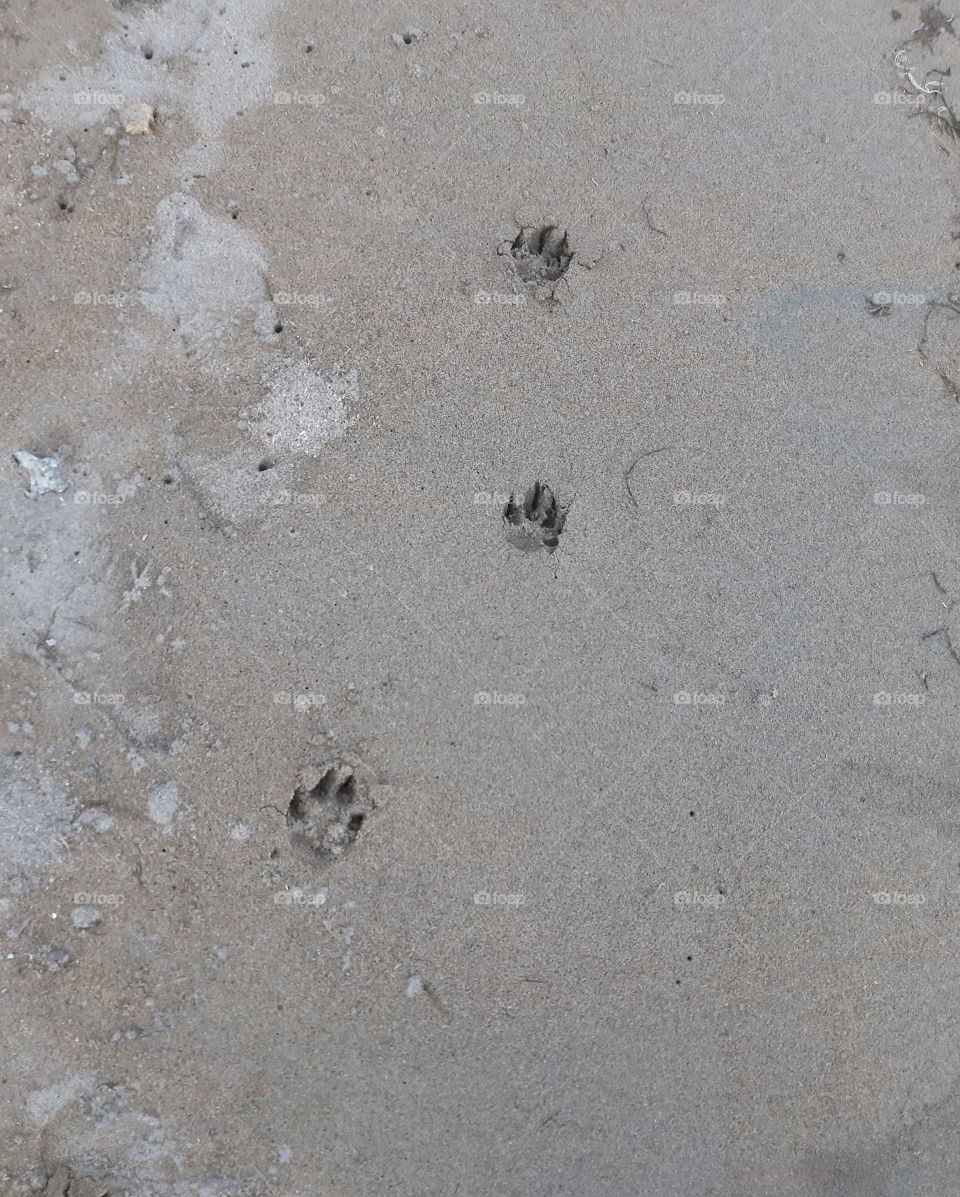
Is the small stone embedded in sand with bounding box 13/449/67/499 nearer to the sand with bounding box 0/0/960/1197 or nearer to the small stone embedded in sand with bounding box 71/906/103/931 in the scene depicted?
the sand with bounding box 0/0/960/1197

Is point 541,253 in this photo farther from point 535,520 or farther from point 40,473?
point 40,473

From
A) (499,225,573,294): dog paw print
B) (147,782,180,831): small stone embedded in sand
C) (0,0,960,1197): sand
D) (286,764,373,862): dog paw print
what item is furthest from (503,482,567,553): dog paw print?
(147,782,180,831): small stone embedded in sand

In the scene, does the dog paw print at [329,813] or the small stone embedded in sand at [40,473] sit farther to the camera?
the small stone embedded in sand at [40,473]

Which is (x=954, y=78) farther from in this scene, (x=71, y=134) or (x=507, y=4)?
(x=71, y=134)

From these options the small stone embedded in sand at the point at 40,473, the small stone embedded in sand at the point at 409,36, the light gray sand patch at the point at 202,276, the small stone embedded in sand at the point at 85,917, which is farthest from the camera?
the small stone embedded in sand at the point at 409,36

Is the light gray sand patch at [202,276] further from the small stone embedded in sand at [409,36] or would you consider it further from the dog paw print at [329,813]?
the dog paw print at [329,813]

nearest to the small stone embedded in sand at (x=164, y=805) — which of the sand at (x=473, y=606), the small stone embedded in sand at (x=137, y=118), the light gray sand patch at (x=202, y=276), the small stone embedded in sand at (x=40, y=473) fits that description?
the sand at (x=473, y=606)

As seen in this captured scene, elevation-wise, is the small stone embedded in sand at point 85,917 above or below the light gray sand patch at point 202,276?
below
